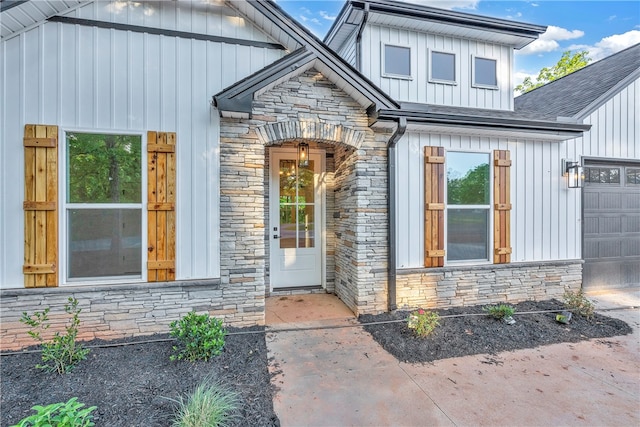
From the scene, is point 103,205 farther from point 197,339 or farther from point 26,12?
point 26,12

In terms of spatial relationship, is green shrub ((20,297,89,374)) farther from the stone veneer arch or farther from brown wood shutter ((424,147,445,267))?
brown wood shutter ((424,147,445,267))

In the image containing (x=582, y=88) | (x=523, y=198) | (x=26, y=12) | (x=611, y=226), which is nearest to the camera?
(x=26, y=12)

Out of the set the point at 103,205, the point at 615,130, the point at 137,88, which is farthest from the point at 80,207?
the point at 615,130

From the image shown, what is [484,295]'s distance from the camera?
4.73m

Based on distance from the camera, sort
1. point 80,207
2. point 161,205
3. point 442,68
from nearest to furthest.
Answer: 1. point 80,207
2. point 161,205
3. point 442,68

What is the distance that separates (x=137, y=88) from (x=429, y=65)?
4485mm

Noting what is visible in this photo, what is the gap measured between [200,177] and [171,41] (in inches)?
68.4

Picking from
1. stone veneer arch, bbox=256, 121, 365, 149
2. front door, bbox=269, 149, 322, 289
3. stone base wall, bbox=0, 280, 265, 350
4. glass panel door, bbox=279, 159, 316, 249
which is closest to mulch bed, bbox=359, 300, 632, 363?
front door, bbox=269, 149, 322, 289

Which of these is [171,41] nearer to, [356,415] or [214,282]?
[214,282]

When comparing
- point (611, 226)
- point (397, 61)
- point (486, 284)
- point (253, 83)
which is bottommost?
point (486, 284)

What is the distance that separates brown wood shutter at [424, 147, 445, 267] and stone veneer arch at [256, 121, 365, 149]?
115cm

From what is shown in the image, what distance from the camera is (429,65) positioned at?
5113mm

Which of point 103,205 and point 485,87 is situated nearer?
point 103,205

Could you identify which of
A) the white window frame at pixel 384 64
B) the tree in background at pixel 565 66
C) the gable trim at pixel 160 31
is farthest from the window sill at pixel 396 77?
the tree in background at pixel 565 66
